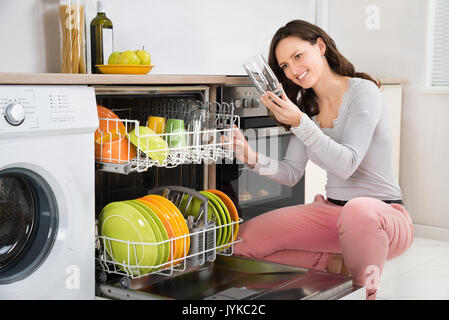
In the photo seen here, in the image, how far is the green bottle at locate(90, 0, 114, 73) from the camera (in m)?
2.16

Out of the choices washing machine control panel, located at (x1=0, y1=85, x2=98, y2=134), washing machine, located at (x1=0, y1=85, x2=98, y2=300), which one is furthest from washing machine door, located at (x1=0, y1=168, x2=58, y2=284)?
washing machine control panel, located at (x1=0, y1=85, x2=98, y2=134)

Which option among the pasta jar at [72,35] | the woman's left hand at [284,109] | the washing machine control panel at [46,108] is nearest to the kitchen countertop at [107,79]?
the washing machine control panel at [46,108]

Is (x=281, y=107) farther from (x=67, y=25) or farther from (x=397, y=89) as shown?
(x=397, y=89)

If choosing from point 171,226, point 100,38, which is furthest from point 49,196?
point 100,38

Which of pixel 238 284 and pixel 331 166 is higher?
pixel 331 166

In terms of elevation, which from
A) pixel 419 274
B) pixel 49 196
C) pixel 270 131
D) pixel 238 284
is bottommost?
pixel 419 274

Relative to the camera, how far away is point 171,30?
2754 millimetres

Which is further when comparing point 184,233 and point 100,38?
point 100,38

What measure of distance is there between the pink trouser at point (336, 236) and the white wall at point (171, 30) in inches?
37.1

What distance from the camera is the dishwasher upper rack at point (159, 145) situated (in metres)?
1.72

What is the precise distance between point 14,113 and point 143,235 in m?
0.51

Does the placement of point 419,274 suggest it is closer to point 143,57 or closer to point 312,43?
point 312,43

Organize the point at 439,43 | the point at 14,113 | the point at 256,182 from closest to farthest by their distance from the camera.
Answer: the point at 14,113
the point at 256,182
the point at 439,43

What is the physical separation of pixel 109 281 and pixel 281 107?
0.78 m
